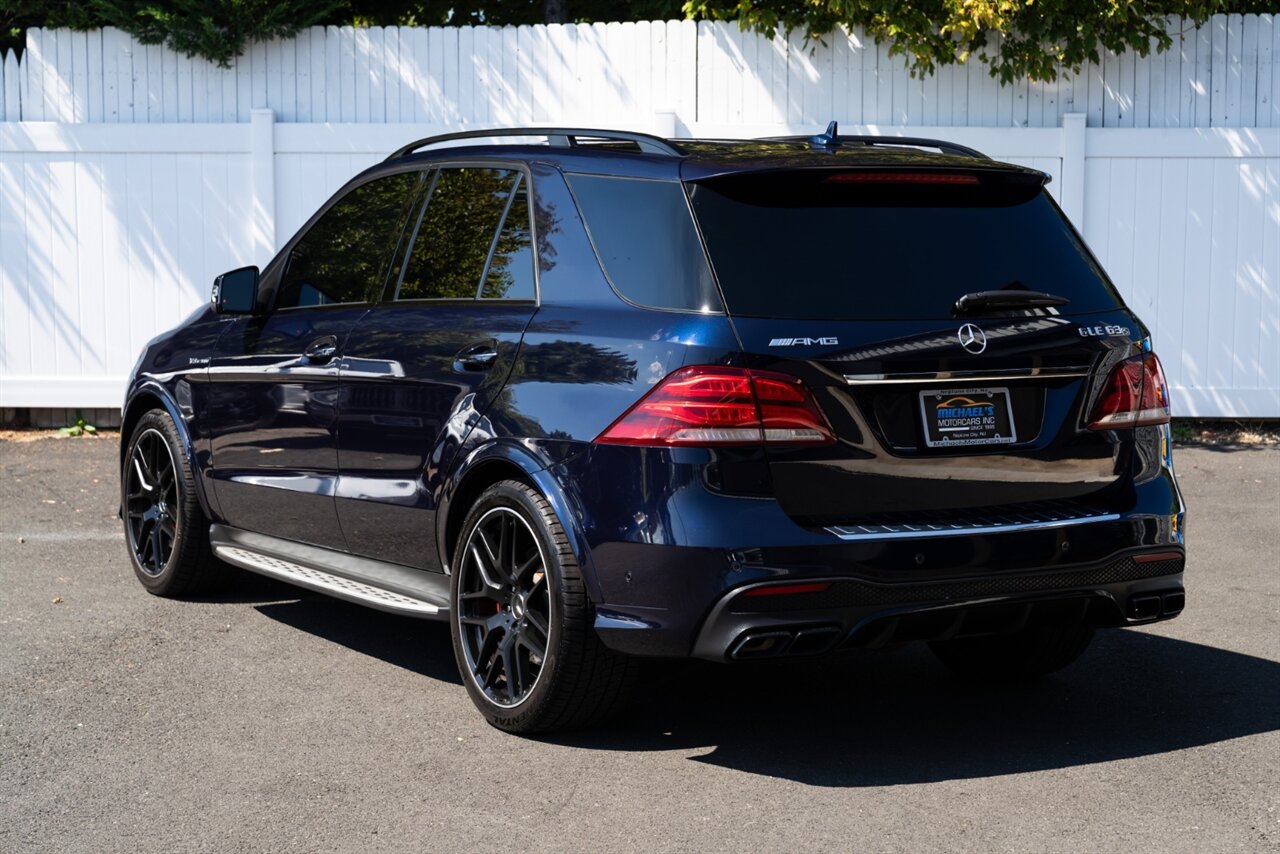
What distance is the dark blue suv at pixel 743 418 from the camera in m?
4.75

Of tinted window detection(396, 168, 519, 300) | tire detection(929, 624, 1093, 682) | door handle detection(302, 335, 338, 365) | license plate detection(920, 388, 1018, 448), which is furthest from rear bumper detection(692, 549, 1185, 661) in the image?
door handle detection(302, 335, 338, 365)

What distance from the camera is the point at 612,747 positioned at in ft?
17.4

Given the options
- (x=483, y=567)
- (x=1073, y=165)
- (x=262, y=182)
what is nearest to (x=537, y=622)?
(x=483, y=567)

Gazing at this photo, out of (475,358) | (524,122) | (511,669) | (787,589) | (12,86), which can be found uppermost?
(12,86)

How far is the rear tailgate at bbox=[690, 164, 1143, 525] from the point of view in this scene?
15.8ft

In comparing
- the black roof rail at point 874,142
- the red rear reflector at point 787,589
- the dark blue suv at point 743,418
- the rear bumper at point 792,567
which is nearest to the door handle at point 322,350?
the dark blue suv at point 743,418

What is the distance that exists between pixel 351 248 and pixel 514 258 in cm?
114

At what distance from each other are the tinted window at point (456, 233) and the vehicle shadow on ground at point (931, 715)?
153cm

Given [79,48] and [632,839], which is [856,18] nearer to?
[79,48]

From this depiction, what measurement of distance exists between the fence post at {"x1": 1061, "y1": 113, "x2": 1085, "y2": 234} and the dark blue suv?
6.44 meters

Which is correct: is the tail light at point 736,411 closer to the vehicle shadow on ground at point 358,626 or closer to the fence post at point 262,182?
the vehicle shadow on ground at point 358,626

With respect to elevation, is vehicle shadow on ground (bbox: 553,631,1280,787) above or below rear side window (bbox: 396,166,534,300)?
below

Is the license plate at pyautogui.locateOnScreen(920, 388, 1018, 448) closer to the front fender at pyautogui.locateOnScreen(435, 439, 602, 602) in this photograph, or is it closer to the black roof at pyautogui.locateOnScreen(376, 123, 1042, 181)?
the black roof at pyautogui.locateOnScreen(376, 123, 1042, 181)

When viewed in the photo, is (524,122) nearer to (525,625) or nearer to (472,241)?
(472,241)
